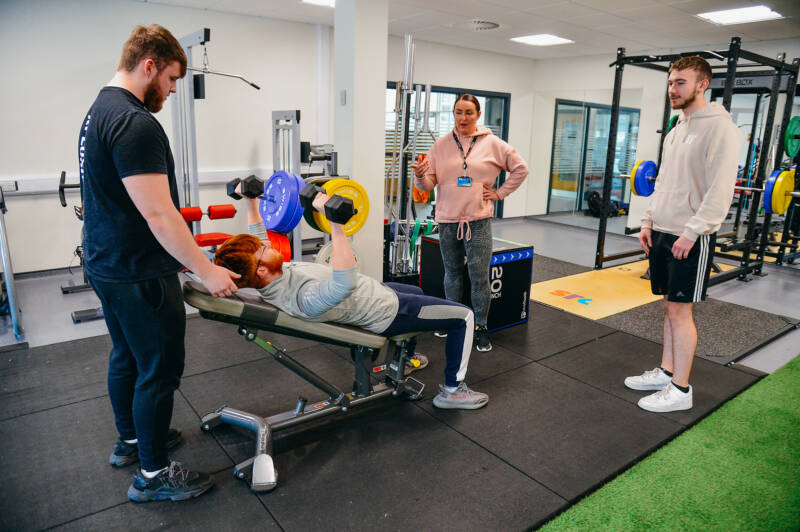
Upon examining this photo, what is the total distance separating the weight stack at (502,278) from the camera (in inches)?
128

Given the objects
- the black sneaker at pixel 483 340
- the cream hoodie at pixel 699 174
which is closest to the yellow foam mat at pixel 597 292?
the black sneaker at pixel 483 340

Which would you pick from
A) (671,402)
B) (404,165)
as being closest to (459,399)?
(671,402)

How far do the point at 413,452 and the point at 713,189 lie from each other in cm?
163

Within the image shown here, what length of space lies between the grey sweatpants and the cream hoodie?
0.89m

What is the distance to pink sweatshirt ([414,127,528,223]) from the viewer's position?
112 inches

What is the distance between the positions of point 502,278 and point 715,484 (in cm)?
164

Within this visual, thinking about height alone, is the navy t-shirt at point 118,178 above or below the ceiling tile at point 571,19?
below

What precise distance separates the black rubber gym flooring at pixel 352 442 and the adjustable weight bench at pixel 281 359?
0.08m

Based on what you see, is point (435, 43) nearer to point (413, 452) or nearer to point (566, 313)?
point (566, 313)

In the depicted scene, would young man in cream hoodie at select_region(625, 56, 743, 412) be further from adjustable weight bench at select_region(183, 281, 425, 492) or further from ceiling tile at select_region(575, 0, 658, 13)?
ceiling tile at select_region(575, 0, 658, 13)

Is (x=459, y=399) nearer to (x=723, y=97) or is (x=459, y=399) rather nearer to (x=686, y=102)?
(x=686, y=102)

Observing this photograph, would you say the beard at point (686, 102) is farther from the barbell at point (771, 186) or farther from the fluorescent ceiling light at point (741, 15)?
the fluorescent ceiling light at point (741, 15)

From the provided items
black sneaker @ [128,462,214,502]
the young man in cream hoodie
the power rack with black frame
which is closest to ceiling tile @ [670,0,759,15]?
the power rack with black frame

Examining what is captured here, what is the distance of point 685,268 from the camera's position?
7.38 ft
